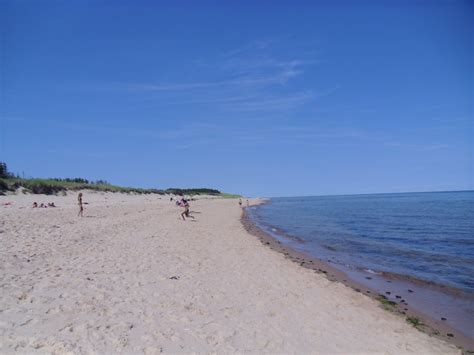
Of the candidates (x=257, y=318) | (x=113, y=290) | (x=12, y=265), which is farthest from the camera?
(x=12, y=265)

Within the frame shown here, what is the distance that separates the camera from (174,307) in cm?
736

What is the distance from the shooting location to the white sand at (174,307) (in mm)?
5773

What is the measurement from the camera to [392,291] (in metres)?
11.1

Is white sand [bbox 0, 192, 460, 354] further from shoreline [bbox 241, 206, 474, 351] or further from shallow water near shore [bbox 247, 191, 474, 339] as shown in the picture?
shallow water near shore [bbox 247, 191, 474, 339]

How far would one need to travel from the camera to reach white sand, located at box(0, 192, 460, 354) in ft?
18.9

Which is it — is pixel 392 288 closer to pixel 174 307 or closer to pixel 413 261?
pixel 413 261

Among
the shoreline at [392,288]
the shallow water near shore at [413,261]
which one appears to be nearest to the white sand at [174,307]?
the shoreline at [392,288]

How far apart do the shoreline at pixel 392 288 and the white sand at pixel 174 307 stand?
1.67 ft

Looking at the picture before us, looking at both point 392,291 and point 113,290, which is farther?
point 392,291

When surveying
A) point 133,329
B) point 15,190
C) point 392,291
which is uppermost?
point 15,190

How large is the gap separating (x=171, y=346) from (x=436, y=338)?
5.38 metres

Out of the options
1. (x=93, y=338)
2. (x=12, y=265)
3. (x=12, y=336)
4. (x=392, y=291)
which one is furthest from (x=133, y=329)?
(x=392, y=291)

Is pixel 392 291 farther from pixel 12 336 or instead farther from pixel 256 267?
pixel 12 336

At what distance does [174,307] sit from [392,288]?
765cm
